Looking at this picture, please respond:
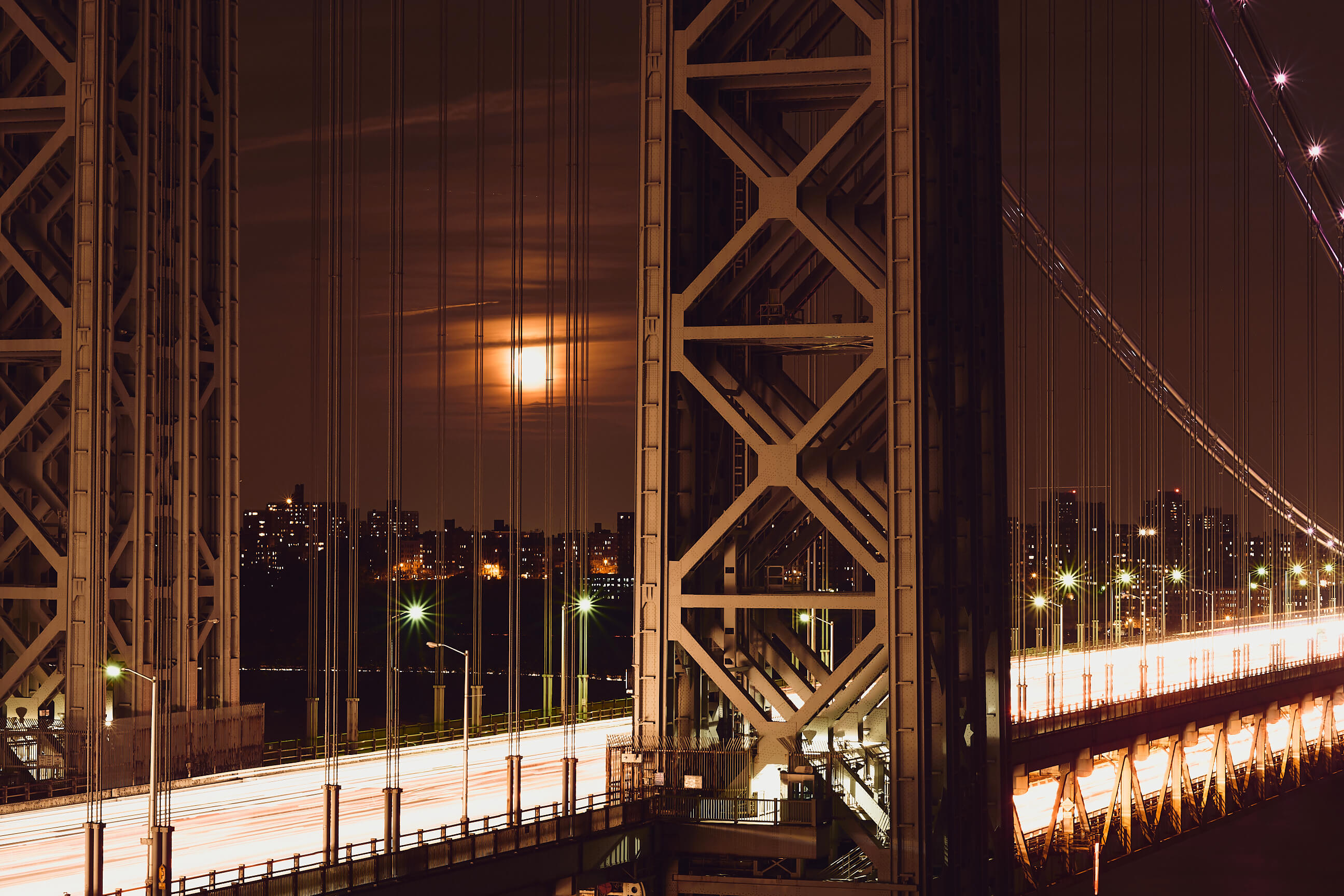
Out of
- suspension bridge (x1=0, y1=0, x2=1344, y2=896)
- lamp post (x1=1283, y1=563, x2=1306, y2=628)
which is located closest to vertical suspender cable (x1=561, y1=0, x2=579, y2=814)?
suspension bridge (x1=0, y1=0, x2=1344, y2=896)

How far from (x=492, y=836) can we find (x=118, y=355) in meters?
19.9

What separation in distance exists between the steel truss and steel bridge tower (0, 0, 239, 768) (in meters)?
18.4

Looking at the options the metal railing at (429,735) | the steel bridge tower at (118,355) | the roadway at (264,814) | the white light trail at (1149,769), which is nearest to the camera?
the roadway at (264,814)

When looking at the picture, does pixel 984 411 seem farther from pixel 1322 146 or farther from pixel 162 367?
pixel 1322 146

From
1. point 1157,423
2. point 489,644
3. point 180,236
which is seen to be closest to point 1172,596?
point 489,644

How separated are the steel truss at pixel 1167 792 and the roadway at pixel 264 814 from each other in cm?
987

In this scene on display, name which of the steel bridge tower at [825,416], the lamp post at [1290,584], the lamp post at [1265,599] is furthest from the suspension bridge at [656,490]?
the lamp post at [1290,584]

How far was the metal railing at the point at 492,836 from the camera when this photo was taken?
63.6 ft

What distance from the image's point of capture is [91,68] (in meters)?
36.2

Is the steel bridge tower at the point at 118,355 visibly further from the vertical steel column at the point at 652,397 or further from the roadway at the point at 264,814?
the vertical steel column at the point at 652,397

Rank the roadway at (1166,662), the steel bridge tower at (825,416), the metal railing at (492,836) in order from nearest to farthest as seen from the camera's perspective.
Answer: the metal railing at (492,836), the steel bridge tower at (825,416), the roadway at (1166,662)

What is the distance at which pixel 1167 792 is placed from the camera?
47812 millimetres

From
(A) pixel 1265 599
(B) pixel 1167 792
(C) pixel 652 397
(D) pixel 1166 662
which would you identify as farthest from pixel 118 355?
(A) pixel 1265 599

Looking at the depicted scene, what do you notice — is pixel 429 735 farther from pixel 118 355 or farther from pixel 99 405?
pixel 118 355
